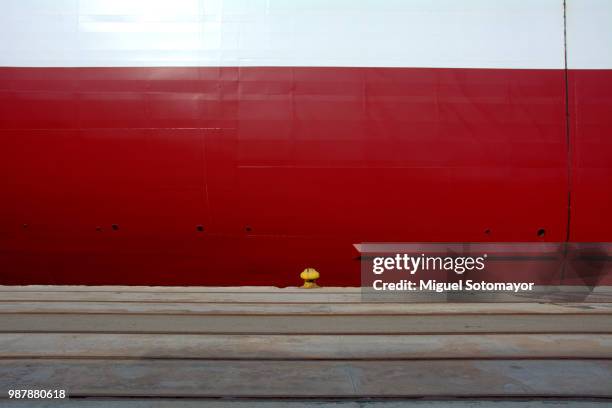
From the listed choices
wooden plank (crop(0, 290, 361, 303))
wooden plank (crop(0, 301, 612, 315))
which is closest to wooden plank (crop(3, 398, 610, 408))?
wooden plank (crop(0, 301, 612, 315))

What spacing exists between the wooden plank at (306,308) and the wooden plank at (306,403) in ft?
8.08

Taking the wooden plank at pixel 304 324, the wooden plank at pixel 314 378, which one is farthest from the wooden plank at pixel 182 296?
the wooden plank at pixel 314 378

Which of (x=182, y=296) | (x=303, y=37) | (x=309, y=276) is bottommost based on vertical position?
(x=182, y=296)

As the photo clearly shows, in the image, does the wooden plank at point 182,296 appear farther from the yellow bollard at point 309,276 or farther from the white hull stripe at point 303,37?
the white hull stripe at point 303,37

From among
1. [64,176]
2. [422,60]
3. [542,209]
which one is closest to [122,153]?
[64,176]

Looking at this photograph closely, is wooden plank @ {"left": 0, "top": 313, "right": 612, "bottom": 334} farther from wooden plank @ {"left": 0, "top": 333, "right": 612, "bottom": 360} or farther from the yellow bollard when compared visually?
the yellow bollard

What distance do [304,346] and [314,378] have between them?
804 millimetres

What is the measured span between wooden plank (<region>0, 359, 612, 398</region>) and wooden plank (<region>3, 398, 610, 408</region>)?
7cm

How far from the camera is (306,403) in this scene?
2.99 m

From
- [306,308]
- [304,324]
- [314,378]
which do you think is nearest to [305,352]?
[314,378]

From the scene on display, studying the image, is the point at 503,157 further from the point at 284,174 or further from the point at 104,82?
the point at 104,82

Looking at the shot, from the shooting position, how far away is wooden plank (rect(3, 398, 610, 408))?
2916mm

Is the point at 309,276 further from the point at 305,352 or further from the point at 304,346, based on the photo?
the point at 305,352

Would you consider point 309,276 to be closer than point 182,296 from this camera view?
No
